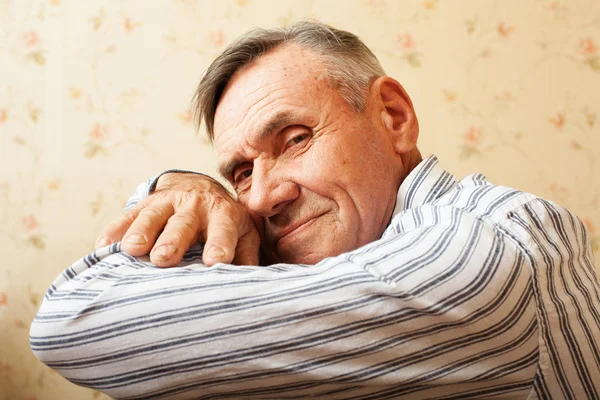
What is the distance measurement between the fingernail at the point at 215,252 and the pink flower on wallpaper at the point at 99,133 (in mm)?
1195

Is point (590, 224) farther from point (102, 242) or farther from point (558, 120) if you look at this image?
point (102, 242)

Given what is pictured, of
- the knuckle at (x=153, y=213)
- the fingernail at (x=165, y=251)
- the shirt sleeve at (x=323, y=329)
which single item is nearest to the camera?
the shirt sleeve at (x=323, y=329)

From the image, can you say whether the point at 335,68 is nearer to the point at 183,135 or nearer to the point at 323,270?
the point at 323,270

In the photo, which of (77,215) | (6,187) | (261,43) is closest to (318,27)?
(261,43)

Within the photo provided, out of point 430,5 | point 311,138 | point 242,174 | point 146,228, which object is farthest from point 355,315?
point 430,5

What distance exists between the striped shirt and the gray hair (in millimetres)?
505

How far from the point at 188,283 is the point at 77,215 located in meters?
1.36

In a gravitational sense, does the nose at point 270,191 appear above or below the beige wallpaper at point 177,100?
below

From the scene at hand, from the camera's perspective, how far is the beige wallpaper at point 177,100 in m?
1.89

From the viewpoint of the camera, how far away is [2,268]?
1910 mm

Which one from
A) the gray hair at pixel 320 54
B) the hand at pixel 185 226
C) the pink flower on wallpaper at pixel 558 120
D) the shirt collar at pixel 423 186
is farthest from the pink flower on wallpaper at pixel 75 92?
the pink flower on wallpaper at pixel 558 120

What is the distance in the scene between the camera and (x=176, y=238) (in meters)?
0.87

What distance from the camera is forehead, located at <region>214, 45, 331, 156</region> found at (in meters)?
1.12

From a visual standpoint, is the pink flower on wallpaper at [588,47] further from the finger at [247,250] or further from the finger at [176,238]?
the finger at [176,238]
